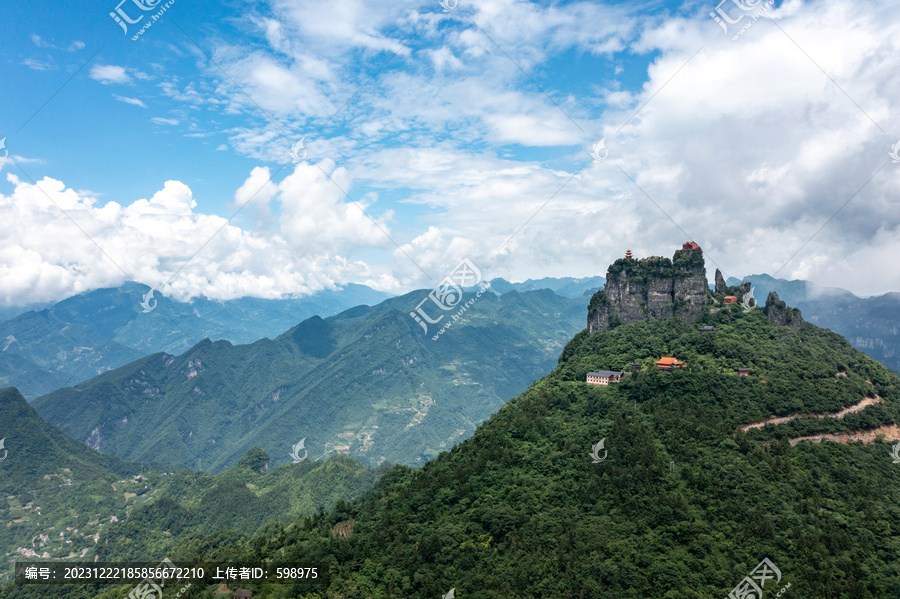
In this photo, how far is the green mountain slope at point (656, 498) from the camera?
36125 millimetres

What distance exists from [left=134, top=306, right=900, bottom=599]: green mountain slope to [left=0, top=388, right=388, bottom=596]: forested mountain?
6952 cm

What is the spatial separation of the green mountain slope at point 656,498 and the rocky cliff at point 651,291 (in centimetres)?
1248

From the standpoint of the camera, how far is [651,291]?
79.2 metres

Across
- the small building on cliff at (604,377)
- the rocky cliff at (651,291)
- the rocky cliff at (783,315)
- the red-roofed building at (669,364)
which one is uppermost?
the rocky cliff at (651,291)

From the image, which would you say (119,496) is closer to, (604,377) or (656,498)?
(604,377)

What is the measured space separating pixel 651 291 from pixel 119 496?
503 feet

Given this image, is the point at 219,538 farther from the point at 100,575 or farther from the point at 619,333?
the point at 619,333

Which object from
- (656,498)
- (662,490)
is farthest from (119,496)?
(662,490)

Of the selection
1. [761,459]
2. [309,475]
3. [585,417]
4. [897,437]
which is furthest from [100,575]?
[897,437]

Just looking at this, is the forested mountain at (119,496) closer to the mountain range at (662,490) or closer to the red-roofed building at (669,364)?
the mountain range at (662,490)

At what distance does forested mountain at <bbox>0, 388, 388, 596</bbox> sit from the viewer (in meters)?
111

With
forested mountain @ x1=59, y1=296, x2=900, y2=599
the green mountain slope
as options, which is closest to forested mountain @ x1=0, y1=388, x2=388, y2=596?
the green mountain slope

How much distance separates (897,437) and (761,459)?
18929mm

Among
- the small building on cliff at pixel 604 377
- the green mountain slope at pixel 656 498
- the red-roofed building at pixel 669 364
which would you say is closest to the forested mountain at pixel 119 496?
the green mountain slope at pixel 656 498
